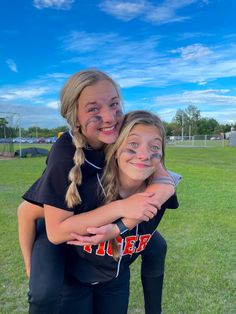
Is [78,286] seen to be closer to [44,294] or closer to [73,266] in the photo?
[73,266]

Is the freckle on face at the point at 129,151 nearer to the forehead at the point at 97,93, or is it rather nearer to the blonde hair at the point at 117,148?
the blonde hair at the point at 117,148

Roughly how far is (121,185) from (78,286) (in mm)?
757

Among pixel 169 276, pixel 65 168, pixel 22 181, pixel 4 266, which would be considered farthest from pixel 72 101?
pixel 22 181

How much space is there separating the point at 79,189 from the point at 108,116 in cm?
42

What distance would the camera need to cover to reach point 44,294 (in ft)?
6.48

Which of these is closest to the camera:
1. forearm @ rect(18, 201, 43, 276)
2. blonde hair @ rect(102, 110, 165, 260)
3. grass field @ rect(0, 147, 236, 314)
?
blonde hair @ rect(102, 110, 165, 260)

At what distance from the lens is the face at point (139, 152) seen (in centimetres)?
202

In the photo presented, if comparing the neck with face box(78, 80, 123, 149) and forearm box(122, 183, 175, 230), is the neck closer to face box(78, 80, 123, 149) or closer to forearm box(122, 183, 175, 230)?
forearm box(122, 183, 175, 230)

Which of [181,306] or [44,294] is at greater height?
[44,294]

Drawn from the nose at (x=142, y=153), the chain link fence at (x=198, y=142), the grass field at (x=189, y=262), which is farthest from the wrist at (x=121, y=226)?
the chain link fence at (x=198, y=142)

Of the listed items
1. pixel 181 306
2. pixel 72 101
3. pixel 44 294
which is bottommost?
pixel 181 306

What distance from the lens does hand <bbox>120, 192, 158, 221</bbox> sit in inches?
76.0

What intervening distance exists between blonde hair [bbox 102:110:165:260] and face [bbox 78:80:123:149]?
Result: 48 millimetres

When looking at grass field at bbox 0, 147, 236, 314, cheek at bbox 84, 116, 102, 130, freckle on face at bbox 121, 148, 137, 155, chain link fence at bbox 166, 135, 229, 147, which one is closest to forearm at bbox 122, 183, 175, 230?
freckle on face at bbox 121, 148, 137, 155
